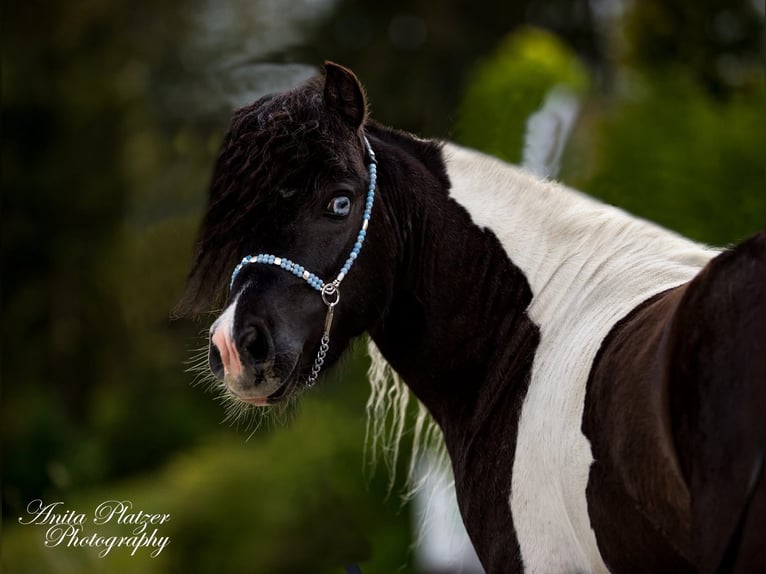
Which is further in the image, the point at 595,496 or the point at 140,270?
the point at 140,270

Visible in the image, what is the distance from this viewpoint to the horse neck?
9.59 ft

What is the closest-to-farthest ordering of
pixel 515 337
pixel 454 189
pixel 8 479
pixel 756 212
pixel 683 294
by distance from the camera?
pixel 683 294 < pixel 515 337 < pixel 454 189 < pixel 756 212 < pixel 8 479

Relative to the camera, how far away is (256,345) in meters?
2.74

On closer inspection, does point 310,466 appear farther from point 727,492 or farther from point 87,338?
point 87,338

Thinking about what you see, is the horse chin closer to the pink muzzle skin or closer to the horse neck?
the pink muzzle skin

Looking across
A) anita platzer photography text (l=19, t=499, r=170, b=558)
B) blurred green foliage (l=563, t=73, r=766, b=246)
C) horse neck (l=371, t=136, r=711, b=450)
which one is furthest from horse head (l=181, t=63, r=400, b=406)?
blurred green foliage (l=563, t=73, r=766, b=246)

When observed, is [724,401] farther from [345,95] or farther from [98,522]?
[98,522]

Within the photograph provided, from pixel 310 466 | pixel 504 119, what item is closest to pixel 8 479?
pixel 310 466

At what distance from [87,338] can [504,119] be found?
355 inches

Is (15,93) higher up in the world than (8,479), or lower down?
higher up

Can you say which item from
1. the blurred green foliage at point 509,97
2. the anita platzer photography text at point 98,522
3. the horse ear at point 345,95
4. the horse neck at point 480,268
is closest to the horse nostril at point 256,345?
Result: the horse neck at point 480,268

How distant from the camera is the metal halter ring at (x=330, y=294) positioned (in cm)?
287

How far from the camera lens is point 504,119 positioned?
539 cm

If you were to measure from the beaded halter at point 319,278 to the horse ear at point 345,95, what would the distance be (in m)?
0.14
